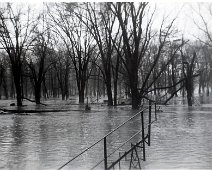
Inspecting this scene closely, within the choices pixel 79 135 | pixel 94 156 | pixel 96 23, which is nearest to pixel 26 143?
pixel 79 135

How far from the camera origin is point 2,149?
1166cm

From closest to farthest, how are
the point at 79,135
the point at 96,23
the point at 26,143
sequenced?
the point at 26,143
the point at 79,135
the point at 96,23

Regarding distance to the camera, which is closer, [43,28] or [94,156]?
[94,156]

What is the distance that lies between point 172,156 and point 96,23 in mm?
28139

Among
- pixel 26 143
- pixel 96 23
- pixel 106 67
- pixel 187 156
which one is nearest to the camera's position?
pixel 187 156

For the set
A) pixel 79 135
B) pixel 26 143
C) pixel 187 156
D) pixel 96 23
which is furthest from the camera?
pixel 96 23

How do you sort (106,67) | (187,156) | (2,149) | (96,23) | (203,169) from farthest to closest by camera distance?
(106,67) < (96,23) < (2,149) < (187,156) < (203,169)

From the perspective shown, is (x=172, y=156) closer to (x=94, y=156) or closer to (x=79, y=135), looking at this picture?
(x=94, y=156)

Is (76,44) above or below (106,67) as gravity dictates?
above

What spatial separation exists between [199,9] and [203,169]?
33.8 meters

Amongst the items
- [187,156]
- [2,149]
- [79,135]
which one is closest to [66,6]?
[79,135]

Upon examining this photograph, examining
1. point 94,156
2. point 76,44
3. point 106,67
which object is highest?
point 76,44

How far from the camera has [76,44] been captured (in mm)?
46000

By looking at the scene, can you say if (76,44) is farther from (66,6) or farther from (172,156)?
(172,156)
